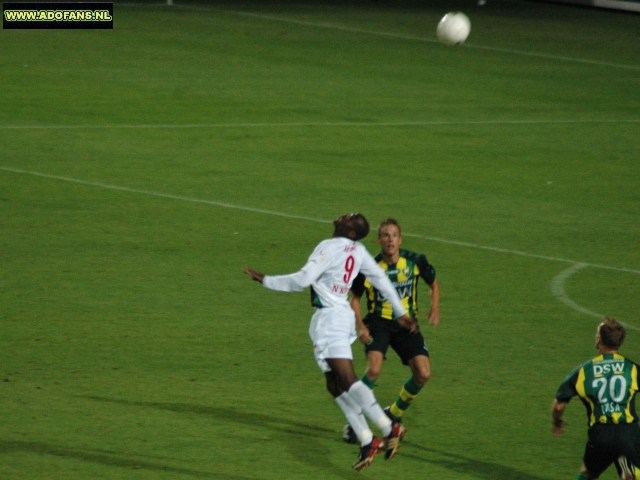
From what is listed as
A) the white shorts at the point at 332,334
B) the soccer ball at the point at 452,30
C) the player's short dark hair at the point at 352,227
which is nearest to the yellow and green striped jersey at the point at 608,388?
the white shorts at the point at 332,334

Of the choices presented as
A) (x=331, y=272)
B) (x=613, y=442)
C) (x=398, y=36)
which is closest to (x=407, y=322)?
(x=331, y=272)

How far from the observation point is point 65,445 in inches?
341

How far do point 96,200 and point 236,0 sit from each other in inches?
855

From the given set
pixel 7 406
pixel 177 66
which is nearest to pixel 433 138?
pixel 177 66

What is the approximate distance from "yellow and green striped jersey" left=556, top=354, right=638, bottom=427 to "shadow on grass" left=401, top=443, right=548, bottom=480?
4.11ft

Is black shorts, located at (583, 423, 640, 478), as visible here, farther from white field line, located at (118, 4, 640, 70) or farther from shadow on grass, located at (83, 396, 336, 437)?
white field line, located at (118, 4, 640, 70)

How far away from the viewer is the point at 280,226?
15883 millimetres

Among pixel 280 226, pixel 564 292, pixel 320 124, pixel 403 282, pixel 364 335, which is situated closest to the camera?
pixel 364 335

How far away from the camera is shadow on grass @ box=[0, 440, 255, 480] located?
324 inches

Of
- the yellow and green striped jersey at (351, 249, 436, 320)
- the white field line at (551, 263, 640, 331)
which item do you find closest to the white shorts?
the yellow and green striped jersey at (351, 249, 436, 320)

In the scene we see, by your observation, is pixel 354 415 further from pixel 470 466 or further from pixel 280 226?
pixel 280 226

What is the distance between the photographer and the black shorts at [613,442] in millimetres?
7164

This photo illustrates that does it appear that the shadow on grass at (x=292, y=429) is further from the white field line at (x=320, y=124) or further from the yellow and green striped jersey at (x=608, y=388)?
the white field line at (x=320, y=124)

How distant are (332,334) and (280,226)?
25.6 feet
